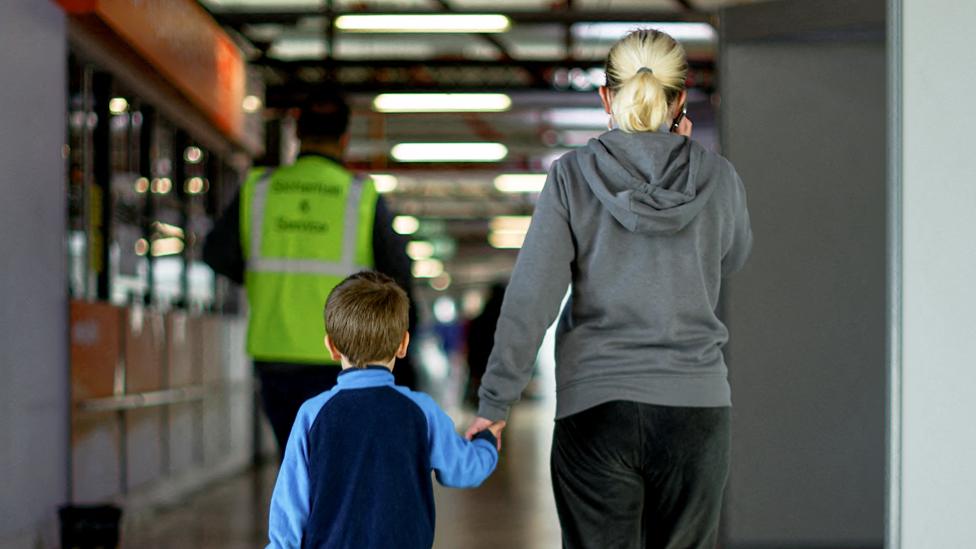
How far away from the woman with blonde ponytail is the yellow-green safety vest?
107 cm

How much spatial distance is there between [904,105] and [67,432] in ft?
13.9

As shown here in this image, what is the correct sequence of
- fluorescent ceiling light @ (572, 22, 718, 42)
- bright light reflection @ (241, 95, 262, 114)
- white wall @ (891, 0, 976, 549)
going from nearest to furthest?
white wall @ (891, 0, 976, 549), bright light reflection @ (241, 95, 262, 114), fluorescent ceiling light @ (572, 22, 718, 42)

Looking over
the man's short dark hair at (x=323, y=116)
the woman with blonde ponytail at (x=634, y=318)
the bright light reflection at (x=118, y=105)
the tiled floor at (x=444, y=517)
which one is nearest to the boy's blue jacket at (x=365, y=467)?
the woman with blonde ponytail at (x=634, y=318)

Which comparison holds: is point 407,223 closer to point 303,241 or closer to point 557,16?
point 557,16

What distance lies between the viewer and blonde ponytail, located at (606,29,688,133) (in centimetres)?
266

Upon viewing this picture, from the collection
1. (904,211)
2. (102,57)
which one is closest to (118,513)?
(102,57)

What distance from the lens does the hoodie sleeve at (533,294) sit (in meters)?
2.65

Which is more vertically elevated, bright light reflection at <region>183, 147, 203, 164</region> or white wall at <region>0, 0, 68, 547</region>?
bright light reflection at <region>183, 147, 203, 164</region>

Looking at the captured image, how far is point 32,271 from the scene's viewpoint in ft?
19.1

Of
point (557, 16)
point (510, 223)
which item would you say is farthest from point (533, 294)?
point (510, 223)

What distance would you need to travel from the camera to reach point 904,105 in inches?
138

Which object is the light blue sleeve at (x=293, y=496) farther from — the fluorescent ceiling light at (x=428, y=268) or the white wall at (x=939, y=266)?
the fluorescent ceiling light at (x=428, y=268)

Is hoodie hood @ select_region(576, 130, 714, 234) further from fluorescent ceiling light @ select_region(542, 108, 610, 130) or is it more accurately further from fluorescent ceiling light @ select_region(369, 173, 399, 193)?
fluorescent ceiling light @ select_region(369, 173, 399, 193)

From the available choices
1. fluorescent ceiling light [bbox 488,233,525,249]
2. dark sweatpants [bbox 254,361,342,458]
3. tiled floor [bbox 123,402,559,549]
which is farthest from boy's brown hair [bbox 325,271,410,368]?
fluorescent ceiling light [bbox 488,233,525,249]
